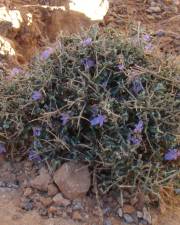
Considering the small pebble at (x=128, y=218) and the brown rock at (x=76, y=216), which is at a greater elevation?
the brown rock at (x=76, y=216)

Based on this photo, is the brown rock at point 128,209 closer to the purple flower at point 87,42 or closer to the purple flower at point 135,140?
the purple flower at point 135,140

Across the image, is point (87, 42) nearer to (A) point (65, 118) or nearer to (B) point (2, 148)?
(A) point (65, 118)

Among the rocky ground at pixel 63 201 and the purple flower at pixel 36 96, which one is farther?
the purple flower at pixel 36 96

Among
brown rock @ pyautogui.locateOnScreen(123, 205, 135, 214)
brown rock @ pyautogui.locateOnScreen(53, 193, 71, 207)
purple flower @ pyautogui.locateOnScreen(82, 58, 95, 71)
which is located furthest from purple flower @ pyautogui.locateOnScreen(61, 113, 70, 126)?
brown rock @ pyautogui.locateOnScreen(123, 205, 135, 214)

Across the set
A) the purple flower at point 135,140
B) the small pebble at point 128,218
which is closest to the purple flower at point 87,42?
the purple flower at point 135,140

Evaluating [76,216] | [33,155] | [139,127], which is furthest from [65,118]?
[76,216]

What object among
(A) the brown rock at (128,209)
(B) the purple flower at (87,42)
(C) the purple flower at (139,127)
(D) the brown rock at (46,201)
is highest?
(B) the purple flower at (87,42)

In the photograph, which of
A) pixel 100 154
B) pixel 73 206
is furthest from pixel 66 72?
pixel 73 206

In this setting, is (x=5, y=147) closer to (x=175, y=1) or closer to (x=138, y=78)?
(x=138, y=78)
